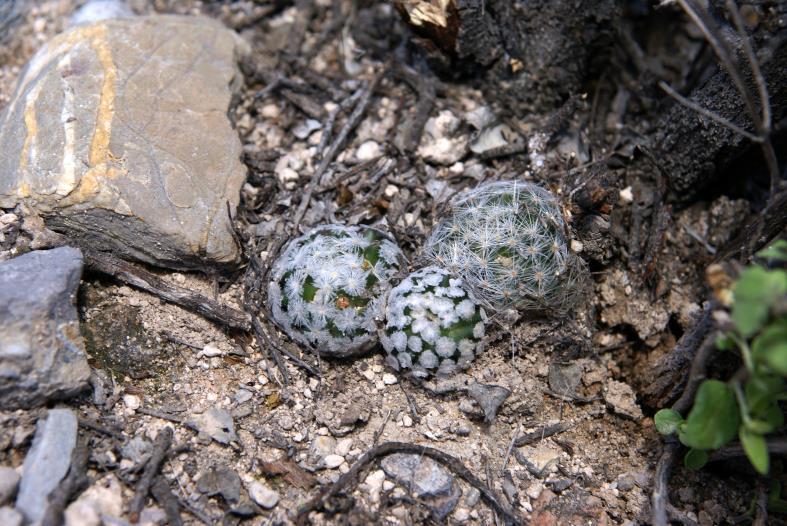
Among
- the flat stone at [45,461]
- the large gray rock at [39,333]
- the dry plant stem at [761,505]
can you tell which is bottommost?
the flat stone at [45,461]

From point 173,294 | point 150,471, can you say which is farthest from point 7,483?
point 173,294

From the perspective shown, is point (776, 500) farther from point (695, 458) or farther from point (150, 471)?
point (150, 471)

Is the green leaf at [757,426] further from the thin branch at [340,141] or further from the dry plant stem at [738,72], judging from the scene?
the thin branch at [340,141]

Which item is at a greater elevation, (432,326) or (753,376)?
(753,376)

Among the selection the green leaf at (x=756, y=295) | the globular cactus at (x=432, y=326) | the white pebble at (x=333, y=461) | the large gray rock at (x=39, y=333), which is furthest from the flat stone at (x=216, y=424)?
the green leaf at (x=756, y=295)

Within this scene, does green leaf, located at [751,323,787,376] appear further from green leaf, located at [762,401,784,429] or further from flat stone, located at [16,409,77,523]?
flat stone, located at [16,409,77,523]

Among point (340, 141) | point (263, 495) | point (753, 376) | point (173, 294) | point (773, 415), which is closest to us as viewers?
point (753, 376)

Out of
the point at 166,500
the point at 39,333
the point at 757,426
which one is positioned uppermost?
the point at 757,426
